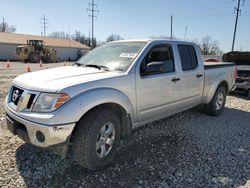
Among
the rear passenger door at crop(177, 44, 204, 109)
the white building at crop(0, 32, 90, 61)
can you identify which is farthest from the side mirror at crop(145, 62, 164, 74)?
the white building at crop(0, 32, 90, 61)

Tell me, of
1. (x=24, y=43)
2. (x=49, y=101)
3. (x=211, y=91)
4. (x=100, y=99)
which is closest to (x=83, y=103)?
(x=100, y=99)

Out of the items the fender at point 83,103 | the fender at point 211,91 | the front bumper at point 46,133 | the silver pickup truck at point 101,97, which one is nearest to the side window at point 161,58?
the silver pickup truck at point 101,97

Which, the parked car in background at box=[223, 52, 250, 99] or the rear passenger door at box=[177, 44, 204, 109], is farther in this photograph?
the parked car in background at box=[223, 52, 250, 99]

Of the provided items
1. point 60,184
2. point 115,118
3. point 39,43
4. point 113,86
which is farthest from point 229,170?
point 39,43

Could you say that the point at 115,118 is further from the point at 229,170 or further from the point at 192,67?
the point at 192,67

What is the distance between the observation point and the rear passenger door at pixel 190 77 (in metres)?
4.98

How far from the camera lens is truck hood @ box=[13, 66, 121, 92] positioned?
3.11 meters

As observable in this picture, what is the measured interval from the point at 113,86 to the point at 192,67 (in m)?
2.41

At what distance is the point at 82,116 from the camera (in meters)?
3.23

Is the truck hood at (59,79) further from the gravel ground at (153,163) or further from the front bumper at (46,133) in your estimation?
the gravel ground at (153,163)

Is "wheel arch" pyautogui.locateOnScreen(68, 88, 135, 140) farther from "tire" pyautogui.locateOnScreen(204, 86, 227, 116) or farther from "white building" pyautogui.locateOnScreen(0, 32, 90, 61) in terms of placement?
"white building" pyautogui.locateOnScreen(0, 32, 90, 61)

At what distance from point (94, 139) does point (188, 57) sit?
2982 millimetres

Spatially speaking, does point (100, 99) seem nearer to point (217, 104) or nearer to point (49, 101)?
point (49, 101)

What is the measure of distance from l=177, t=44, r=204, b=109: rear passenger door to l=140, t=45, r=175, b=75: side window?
13.7 inches
